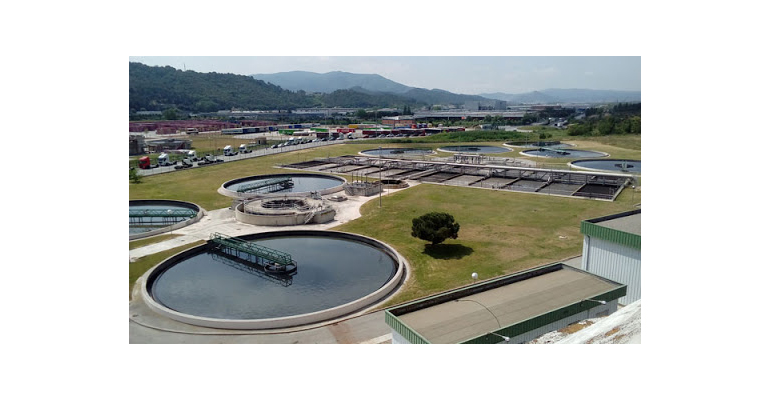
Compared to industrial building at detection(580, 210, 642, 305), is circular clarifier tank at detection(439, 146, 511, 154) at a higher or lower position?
higher

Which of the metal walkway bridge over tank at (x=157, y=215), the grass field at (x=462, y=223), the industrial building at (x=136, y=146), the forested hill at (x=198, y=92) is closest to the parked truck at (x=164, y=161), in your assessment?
the grass field at (x=462, y=223)

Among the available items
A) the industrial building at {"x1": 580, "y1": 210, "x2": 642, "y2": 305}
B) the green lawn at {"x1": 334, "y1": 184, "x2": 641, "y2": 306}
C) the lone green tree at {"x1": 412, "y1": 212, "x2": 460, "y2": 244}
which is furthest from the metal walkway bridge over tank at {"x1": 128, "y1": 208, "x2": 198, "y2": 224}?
the industrial building at {"x1": 580, "y1": 210, "x2": 642, "y2": 305}

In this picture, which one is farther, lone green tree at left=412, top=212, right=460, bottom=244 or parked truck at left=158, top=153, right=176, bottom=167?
parked truck at left=158, top=153, right=176, bottom=167

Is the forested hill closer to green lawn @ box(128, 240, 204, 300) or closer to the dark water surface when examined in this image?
green lawn @ box(128, 240, 204, 300)

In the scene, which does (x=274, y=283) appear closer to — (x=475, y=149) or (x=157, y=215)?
(x=157, y=215)

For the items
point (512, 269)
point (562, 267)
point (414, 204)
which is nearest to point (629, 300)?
point (562, 267)

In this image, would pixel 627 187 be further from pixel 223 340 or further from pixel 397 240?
pixel 223 340

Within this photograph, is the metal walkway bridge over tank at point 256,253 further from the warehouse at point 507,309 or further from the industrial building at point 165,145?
the industrial building at point 165,145
